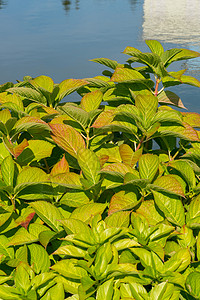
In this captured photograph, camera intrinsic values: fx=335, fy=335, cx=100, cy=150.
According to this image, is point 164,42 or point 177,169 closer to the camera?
point 177,169

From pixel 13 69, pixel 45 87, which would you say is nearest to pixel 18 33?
pixel 13 69

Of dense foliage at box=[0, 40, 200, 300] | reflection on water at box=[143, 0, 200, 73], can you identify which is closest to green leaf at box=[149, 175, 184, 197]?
dense foliage at box=[0, 40, 200, 300]

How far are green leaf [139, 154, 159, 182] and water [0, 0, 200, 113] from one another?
7.61 ft

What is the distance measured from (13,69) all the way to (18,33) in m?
2.86

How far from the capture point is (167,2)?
13.9 m

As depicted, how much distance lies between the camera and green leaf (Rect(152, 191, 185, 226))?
82cm

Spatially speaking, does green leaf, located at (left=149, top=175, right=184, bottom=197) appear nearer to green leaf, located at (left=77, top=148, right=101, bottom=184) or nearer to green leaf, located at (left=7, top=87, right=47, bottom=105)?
green leaf, located at (left=77, top=148, right=101, bottom=184)

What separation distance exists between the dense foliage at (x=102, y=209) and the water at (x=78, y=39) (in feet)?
7.18

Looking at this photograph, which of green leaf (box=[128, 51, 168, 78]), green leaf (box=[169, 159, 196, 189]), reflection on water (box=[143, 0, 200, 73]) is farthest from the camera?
reflection on water (box=[143, 0, 200, 73])

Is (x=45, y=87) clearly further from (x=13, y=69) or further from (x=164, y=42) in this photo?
(x=164, y=42)

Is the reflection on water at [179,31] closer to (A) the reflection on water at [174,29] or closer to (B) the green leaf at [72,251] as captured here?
(A) the reflection on water at [174,29]

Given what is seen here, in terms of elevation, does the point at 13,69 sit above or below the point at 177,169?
below

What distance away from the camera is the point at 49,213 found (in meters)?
0.80

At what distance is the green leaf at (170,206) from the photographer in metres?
0.82
